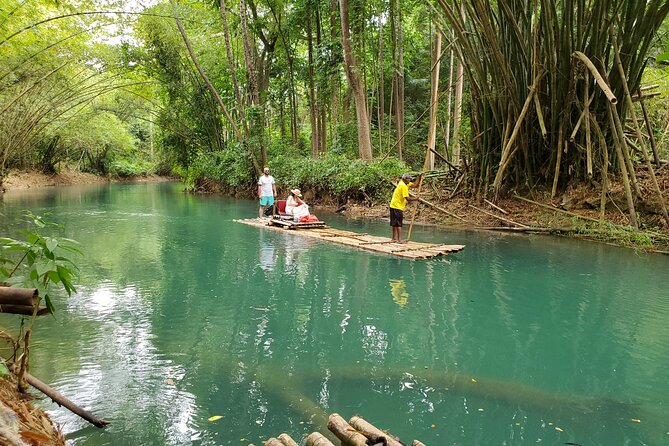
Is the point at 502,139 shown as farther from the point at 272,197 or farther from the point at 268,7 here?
the point at 268,7

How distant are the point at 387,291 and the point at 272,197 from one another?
794 centimetres

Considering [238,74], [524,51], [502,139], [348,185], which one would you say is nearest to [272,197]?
[348,185]

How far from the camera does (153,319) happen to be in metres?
5.62

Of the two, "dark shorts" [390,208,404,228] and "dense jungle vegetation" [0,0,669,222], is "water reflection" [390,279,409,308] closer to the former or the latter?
"dark shorts" [390,208,404,228]

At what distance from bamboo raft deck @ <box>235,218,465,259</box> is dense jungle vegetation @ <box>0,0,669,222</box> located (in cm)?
287

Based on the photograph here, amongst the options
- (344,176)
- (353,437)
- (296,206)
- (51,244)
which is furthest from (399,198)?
(353,437)

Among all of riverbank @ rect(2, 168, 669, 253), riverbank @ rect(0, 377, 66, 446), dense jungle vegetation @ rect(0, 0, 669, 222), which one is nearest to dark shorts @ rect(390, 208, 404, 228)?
riverbank @ rect(2, 168, 669, 253)

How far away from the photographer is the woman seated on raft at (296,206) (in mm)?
12117

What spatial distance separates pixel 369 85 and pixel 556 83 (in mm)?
16473

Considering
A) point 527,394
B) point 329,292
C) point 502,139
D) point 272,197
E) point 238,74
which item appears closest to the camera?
point 527,394

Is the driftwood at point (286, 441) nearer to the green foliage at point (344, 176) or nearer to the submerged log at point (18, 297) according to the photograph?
the submerged log at point (18, 297)

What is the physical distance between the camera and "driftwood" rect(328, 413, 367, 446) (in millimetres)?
2571

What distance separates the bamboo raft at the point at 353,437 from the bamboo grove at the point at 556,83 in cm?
803

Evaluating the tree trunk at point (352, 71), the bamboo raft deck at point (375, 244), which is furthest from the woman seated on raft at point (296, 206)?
the tree trunk at point (352, 71)
